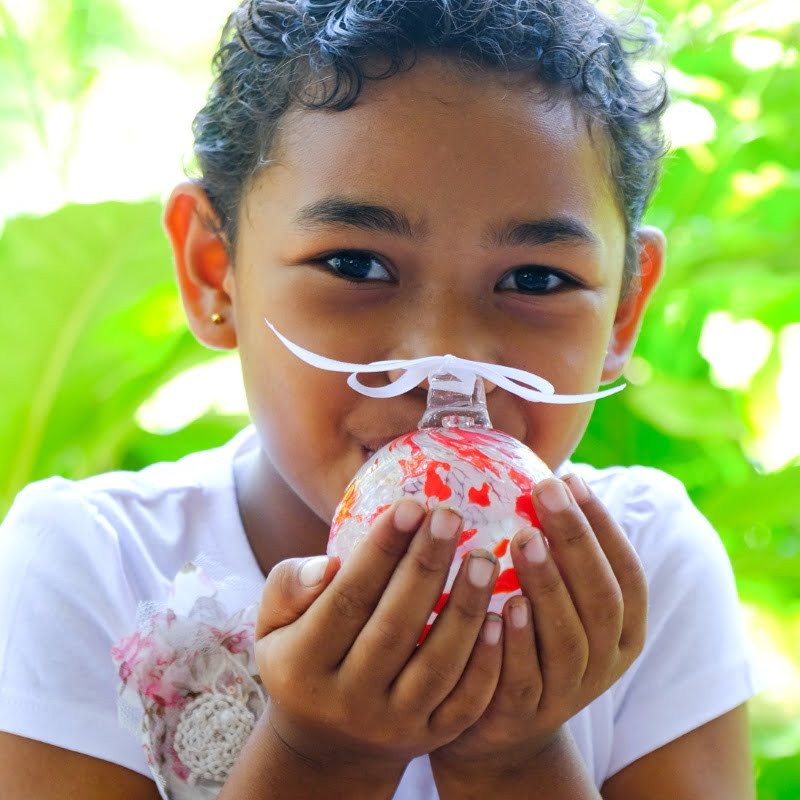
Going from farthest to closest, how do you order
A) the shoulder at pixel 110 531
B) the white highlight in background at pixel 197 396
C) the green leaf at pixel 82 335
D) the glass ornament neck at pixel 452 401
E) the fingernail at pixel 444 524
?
the white highlight in background at pixel 197 396, the green leaf at pixel 82 335, the shoulder at pixel 110 531, the glass ornament neck at pixel 452 401, the fingernail at pixel 444 524

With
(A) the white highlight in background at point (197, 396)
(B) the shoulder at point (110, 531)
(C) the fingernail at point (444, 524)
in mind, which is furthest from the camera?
(A) the white highlight in background at point (197, 396)

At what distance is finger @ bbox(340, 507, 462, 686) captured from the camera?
88cm

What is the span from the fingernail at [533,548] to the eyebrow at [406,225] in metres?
0.38

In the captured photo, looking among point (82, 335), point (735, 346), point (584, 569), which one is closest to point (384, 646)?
point (584, 569)

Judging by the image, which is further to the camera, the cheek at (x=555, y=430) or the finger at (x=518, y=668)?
the cheek at (x=555, y=430)

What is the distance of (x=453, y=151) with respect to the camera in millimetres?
1187

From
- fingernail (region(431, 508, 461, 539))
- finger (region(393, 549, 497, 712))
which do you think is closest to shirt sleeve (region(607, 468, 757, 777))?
finger (region(393, 549, 497, 712))

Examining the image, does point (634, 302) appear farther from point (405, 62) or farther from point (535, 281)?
point (405, 62)

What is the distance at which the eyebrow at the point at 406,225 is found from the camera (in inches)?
46.6

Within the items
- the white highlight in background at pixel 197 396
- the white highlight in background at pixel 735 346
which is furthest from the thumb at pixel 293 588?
the white highlight in background at pixel 197 396

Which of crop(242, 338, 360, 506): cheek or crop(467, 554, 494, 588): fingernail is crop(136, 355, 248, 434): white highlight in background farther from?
crop(467, 554, 494, 588): fingernail

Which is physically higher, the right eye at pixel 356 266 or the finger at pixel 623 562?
the right eye at pixel 356 266

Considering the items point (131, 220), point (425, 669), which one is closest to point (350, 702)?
point (425, 669)

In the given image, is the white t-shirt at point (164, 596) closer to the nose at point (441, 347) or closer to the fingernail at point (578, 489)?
the nose at point (441, 347)
